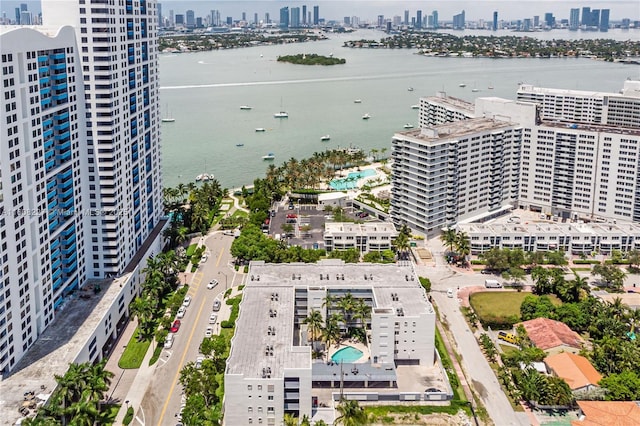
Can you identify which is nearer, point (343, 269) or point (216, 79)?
point (343, 269)

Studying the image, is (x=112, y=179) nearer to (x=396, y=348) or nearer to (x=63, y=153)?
(x=63, y=153)

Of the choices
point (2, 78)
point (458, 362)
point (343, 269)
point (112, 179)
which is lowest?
point (458, 362)

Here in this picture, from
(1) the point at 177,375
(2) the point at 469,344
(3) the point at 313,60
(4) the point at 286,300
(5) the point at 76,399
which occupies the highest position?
(3) the point at 313,60

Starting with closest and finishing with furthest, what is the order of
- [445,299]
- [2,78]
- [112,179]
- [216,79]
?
1. [2,78]
2. [112,179]
3. [445,299]
4. [216,79]

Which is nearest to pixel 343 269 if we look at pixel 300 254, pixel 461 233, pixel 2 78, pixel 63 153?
pixel 300 254

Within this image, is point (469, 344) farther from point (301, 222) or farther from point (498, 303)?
point (301, 222)

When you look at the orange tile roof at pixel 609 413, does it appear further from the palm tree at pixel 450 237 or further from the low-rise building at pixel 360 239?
the low-rise building at pixel 360 239

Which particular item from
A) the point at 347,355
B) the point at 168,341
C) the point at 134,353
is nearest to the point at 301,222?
the point at 168,341
